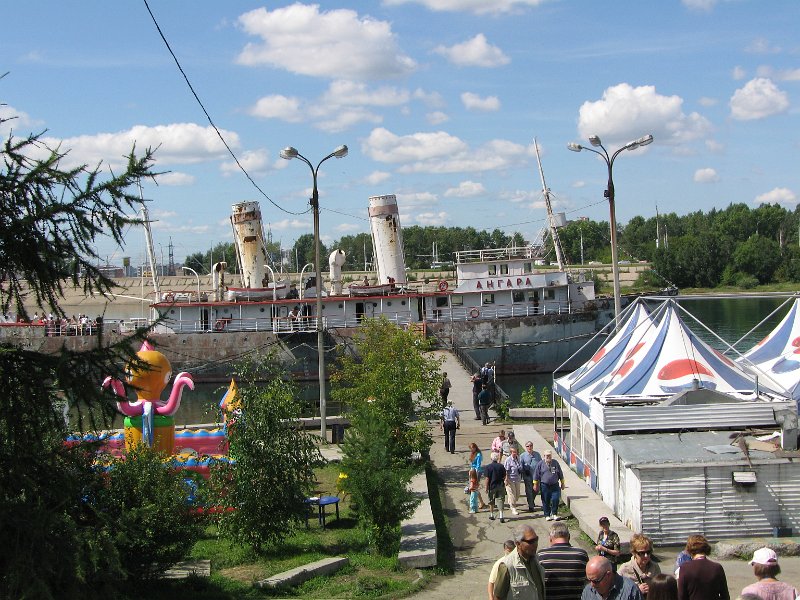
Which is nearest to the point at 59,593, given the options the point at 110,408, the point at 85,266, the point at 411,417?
the point at 110,408

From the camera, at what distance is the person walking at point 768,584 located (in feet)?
22.1

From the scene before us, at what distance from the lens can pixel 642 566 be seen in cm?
787

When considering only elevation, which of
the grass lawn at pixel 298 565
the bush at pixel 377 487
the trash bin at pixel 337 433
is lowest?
the grass lawn at pixel 298 565

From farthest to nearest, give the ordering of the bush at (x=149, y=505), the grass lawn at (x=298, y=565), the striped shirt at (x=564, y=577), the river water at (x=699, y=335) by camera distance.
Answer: the river water at (x=699, y=335) < the grass lawn at (x=298, y=565) < the bush at (x=149, y=505) < the striped shirt at (x=564, y=577)

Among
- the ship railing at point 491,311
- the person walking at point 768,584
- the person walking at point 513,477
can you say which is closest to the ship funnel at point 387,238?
the ship railing at point 491,311

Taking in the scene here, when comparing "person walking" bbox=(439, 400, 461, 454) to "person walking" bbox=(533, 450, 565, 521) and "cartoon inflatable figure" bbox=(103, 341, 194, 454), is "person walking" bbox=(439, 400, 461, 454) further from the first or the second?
"cartoon inflatable figure" bbox=(103, 341, 194, 454)

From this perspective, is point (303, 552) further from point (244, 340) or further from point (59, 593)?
point (244, 340)

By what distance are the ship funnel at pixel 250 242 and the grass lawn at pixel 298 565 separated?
110 feet

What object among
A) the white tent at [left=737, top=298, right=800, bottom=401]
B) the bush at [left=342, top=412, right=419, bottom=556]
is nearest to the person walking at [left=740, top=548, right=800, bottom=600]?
the bush at [left=342, top=412, right=419, bottom=556]

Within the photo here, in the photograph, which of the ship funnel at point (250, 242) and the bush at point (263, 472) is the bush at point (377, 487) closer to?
the bush at point (263, 472)

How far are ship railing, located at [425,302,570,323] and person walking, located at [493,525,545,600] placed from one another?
3773 centimetres

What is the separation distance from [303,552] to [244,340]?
107ft

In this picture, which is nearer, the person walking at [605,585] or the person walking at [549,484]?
the person walking at [605,585]

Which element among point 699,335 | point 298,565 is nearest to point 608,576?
point 298,565
